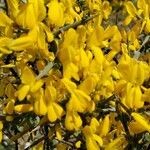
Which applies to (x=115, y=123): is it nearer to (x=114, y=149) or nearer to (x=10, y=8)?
(x=114, y=149)

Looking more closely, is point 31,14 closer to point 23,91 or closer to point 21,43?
point 21,43

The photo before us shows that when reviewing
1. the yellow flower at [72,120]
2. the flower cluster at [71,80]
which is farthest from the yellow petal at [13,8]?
the yellow flower at [72,120]

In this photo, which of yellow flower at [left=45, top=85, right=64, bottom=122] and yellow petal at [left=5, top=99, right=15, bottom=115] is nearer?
yellow flower at [left=45, top=85, right=64, bottom=122]

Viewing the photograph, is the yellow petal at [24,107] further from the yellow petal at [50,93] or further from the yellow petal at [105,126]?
the yellow petal at [105,126]

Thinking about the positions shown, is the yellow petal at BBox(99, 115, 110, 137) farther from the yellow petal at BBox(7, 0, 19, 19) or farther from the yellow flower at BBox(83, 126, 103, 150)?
the yellow petal at BBox(7, 0, 19, 19)

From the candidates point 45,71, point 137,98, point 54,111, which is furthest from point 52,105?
point 137,98

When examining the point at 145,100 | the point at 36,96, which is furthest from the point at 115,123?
the point at 36,96

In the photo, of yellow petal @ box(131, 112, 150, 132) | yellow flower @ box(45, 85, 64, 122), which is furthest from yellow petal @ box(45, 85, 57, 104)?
yellow petal @ box(131, 112, 150, 132)

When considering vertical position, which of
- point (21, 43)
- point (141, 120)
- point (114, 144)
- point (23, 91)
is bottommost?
point (114, 144)
